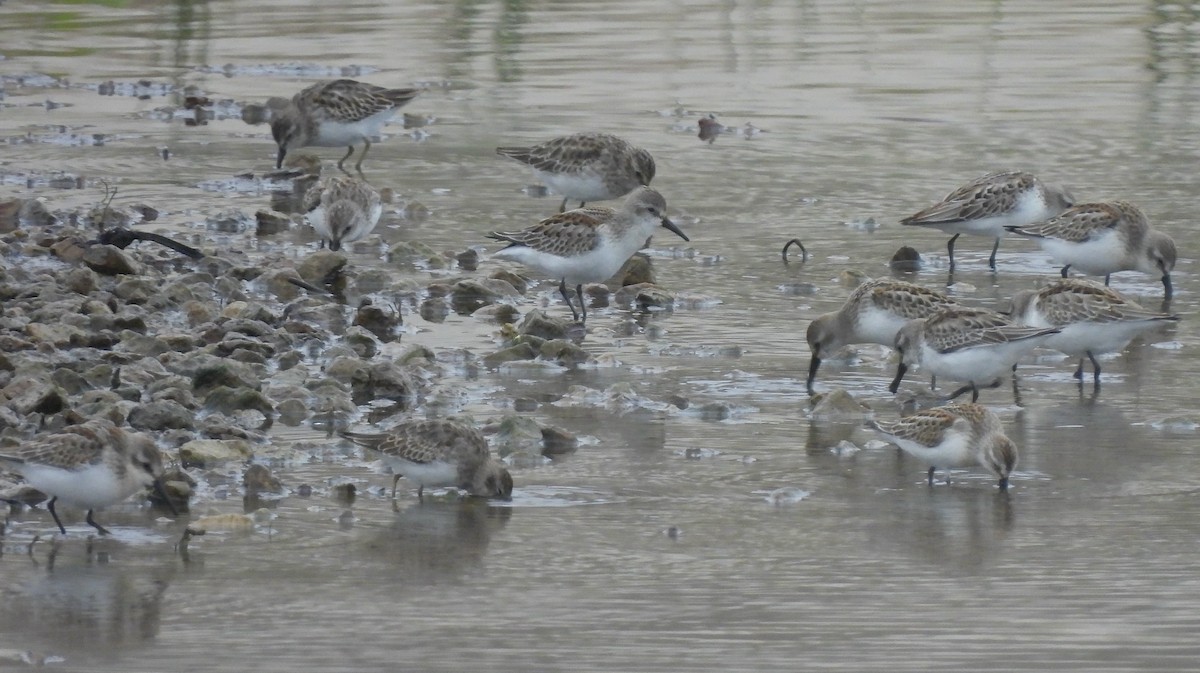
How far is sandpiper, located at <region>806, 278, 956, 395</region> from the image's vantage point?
12117 mm

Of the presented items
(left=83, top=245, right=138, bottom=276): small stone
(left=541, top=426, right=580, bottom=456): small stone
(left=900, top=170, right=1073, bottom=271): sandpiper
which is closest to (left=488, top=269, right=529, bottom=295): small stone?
(left=83, top=245, right=138, bottom=276): small stone

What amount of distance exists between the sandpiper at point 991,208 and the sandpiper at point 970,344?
3.47 m

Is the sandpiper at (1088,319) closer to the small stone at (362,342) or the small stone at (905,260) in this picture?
the small stone at (905,260)

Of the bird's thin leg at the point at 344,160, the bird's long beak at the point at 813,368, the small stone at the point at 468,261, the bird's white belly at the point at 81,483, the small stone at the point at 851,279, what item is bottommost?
the bird's thin leg at the point at 344,160

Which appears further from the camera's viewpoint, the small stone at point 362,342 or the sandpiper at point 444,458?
the small stone at point 362,342

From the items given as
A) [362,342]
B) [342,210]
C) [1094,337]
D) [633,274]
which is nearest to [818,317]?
[1094,337]

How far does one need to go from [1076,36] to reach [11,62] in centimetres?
1397

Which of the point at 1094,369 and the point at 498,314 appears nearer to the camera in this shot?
the point at 1094,369

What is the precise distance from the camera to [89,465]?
855 cm

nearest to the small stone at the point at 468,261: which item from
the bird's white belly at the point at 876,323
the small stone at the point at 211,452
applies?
the bird's white belly at the point at 876,323

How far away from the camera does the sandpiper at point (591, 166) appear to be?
16875mm

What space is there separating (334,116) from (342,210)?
4283 mm

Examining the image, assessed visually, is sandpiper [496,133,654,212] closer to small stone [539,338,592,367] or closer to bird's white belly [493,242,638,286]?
bird's white belly [493,242,638,286]

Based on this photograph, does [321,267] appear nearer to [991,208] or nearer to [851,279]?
[851,279]
